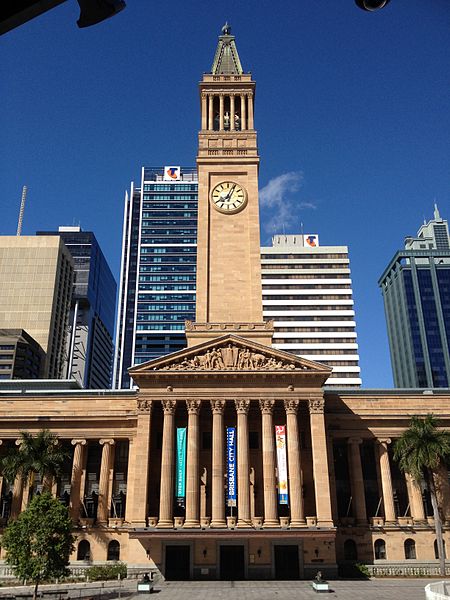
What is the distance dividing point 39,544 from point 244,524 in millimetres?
20962

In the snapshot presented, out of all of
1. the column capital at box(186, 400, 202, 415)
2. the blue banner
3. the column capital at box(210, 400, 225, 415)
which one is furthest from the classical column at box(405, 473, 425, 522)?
the column capital at box(186, 400, 202, 415)

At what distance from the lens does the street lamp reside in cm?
548

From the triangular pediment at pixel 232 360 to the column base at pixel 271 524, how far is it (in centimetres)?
1551

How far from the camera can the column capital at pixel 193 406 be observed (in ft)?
204

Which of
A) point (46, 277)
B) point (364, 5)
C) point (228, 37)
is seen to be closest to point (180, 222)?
point (46, 277)

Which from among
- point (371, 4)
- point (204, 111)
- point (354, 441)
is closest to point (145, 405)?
point (354, 441)

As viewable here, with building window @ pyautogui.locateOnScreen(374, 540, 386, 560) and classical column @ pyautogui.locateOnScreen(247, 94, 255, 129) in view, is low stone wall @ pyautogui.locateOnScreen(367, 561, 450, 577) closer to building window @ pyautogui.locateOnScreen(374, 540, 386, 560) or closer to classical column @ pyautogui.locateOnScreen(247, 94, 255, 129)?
building window @ pyautogui.locateOnScreen(374, 540, 386, 560)

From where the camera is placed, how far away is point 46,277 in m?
175

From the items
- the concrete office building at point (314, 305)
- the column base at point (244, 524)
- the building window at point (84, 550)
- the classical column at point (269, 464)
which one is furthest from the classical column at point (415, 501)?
the concrete office building at point (314, 305)

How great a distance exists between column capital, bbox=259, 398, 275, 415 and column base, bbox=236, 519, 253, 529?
1118cm

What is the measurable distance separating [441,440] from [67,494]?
4300 centimetres

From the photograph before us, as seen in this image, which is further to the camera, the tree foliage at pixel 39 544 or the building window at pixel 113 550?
the building window at pixel 113 550

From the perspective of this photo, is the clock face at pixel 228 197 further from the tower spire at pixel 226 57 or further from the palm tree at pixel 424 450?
the palm tree at pixel 424 450

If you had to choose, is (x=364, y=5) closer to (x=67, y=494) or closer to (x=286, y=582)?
(x=286, y=582)
